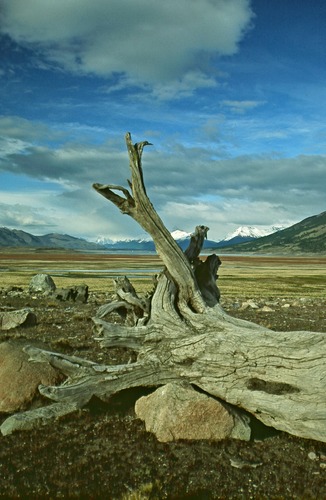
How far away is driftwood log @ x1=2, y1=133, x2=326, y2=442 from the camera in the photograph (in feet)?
38.1

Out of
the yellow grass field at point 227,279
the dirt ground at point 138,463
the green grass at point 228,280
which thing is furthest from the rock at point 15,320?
the yellow grass field at point 227,279

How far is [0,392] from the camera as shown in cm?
1342

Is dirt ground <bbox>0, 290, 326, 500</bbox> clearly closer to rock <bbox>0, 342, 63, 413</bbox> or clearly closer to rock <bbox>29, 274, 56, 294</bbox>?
rock <bbox>0, 342, 63, 413</bbox>

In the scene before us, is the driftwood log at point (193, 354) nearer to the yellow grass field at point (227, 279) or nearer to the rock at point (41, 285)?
the rock at point (41, 285)

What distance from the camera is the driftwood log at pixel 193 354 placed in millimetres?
11609

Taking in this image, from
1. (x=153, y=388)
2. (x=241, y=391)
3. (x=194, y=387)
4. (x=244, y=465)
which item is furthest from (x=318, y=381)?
(x=153, y=388)

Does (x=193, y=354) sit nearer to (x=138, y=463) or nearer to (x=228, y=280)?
(x=138, y=463)

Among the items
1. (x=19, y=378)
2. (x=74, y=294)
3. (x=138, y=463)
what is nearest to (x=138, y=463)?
(x=138, y=463)

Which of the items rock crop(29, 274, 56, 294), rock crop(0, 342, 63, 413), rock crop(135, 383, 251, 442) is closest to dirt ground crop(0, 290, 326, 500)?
rock crop(135, 383, 251, 442)

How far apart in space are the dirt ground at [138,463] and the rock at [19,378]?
60cm

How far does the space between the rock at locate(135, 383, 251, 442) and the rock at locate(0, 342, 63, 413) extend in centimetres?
393

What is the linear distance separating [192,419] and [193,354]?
210cm

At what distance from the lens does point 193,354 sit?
13.1m

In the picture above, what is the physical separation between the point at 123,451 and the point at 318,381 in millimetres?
5308
